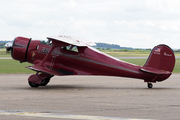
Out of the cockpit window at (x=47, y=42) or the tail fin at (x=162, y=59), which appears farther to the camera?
the cockpit window at (x=47, y=42)

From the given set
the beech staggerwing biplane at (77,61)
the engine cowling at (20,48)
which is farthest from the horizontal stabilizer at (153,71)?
the engine cowling at (20,48)

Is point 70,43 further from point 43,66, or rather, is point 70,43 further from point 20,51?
point 20,51

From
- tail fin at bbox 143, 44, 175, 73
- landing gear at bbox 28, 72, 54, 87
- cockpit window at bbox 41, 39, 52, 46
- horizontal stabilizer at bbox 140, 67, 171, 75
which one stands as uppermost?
cockpit window at bbox 41, 39, 52, 46

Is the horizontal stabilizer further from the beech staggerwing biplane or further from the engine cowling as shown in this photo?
the engine cowling

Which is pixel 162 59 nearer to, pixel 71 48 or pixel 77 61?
pixel 77 61

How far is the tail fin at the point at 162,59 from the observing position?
15.8 m

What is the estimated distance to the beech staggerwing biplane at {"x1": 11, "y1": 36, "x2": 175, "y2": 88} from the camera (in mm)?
15844

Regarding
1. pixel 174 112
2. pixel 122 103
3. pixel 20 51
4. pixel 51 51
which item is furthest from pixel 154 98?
pixel 20 51

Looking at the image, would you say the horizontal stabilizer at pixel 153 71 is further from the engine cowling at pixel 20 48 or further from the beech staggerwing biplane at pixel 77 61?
the engine cowling at pixel 20 48

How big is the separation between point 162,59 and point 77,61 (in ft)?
14.8

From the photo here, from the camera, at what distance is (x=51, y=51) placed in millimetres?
16500

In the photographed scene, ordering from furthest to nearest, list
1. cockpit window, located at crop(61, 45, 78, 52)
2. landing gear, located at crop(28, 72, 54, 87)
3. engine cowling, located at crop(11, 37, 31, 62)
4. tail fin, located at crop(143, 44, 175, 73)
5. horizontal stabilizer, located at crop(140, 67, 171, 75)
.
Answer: engine cowling, located at crop(11, 37, 31, 62) → cockpit window, located at crop(61, 45, 78, 52) → landing gear, located at crop(28, 72, 54, 87) → tail fin, located at crop(143, 44, 175, 73) → horizontal stabilizer, located at crop(140, 67, 171, 75)

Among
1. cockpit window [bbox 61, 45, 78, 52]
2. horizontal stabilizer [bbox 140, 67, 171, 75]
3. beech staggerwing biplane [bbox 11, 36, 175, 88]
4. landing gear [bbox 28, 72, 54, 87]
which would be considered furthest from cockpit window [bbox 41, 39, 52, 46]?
horizontal stabilizer [bbox 140, 67, 171, 75]

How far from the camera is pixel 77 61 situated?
16484mm
